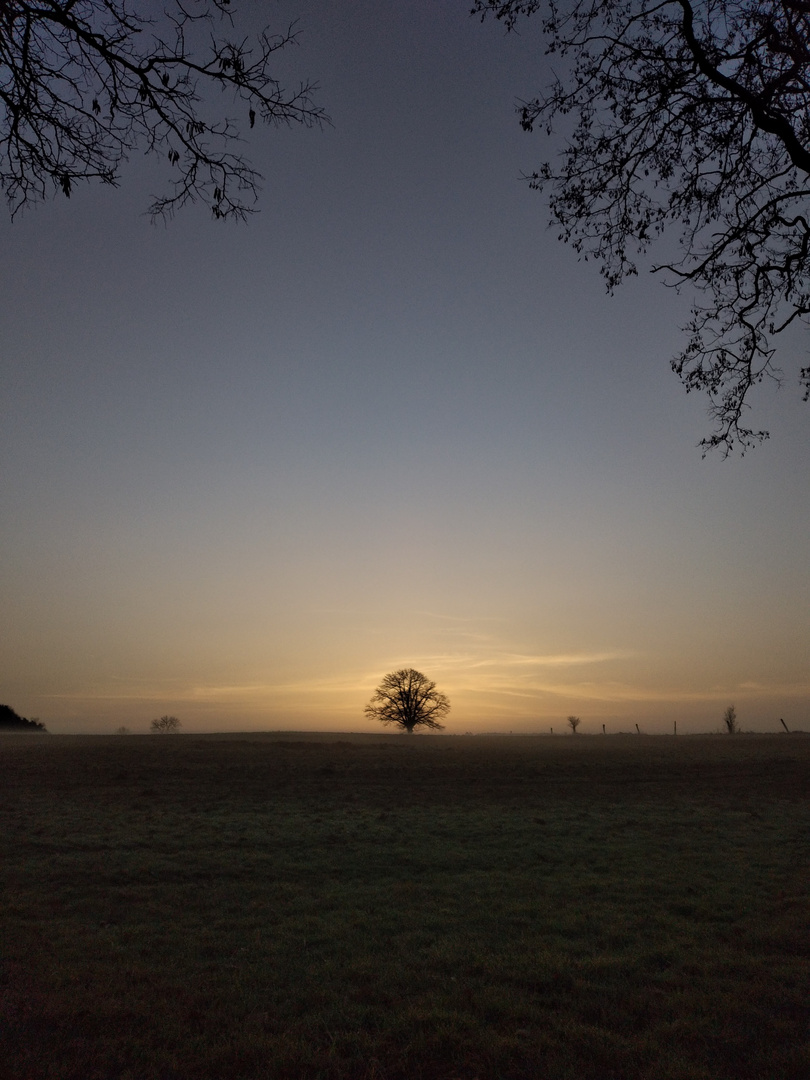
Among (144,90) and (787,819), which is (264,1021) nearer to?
(144,90)

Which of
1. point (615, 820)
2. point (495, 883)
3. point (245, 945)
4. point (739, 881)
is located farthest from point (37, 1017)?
point (615, 820)

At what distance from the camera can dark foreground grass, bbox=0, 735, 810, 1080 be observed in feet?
21.3

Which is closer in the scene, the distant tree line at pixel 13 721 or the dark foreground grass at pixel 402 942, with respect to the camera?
the dark foreground grass at pixel 402 942

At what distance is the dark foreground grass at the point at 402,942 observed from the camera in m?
6.48

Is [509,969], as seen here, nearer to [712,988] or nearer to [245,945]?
[712,988]

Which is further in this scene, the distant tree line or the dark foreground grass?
the distant tree line

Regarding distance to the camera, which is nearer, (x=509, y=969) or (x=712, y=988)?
(x=712, y=988)

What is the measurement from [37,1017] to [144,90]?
9.88 metres

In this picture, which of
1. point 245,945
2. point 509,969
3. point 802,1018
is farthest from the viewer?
point 245,945

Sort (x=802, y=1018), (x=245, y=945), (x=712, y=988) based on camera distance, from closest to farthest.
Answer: (x=802, y=1018) → (x=712, y=988) → (x=245, y=945)

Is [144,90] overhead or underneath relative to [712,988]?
overhead

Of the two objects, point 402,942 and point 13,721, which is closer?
point 402,942

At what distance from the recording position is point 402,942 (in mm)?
9938

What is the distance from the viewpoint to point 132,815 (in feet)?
71.1
